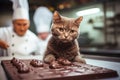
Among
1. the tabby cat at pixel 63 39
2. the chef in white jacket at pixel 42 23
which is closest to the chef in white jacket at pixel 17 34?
the chef in white jacket at pixel 42 23

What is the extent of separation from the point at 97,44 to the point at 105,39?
1.96 ft

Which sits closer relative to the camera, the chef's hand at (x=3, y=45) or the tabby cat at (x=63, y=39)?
the tabby cat at (x=63, y=39)

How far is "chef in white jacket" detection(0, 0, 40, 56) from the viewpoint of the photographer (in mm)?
1608

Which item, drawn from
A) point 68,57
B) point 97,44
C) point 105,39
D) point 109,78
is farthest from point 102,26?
point 109,78

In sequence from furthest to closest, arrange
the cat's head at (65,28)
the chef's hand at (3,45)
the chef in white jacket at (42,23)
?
the chef in white jacket at (42,23) → the chef's hand at (3,45) → the cat's head at (65,28)

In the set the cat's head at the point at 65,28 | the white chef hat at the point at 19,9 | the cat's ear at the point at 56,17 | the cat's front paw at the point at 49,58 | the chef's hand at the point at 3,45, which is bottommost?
the cat's front paw at the point at 49,58

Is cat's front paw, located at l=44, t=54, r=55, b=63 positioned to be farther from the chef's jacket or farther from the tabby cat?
the chef's jacket

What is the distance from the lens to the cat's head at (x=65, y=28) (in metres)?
1.14

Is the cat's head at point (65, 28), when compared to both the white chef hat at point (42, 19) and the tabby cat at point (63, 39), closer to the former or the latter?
the tabby cat at point (63, 39)

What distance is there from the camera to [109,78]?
0.84 metres

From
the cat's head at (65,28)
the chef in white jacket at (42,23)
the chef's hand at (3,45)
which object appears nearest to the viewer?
the cat's head at (65,28)

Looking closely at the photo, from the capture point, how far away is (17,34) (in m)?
1.63

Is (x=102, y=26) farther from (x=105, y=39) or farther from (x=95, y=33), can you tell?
(x=95, y=33)

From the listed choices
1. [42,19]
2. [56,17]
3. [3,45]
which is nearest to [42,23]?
[42,19]
